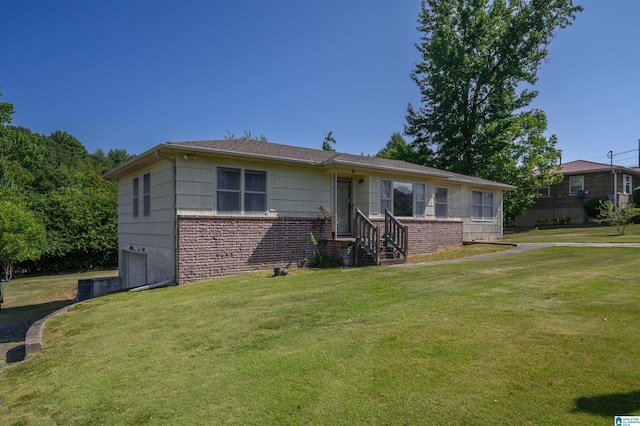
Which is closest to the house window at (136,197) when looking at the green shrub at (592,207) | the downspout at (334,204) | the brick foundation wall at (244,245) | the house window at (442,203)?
the brick foundation wall at (244,245)

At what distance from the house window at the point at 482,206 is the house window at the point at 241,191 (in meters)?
11.7

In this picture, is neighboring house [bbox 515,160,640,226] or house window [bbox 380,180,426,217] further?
neighboring house [bbox 515,160,640,226]

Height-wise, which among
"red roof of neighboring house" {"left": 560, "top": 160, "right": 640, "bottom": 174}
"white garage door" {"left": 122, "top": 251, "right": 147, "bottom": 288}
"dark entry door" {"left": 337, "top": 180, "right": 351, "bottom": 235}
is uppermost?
"red roof of neighboring house" {"left": 560, "top": 160, "right": 640, "bottom": 174}

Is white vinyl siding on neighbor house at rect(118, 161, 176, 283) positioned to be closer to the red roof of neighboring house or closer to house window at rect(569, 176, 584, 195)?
the red roof of neighboring house

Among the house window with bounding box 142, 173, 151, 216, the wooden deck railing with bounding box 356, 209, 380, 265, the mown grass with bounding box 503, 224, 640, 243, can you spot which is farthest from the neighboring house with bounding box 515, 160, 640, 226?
the house window with bounding box 142, 173, 151, 216

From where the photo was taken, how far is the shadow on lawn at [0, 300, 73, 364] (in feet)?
19.7

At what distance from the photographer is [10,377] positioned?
478 cm

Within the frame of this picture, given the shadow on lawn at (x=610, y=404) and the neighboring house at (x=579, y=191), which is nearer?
the shadow on lawn at (x=610, y=404)

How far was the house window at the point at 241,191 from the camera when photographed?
11375 mm

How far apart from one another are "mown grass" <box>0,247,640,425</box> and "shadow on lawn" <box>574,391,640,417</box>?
0.5 inches

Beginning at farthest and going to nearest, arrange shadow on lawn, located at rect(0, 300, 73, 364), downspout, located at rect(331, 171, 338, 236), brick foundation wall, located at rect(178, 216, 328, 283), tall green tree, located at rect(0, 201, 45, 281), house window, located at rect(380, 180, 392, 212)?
tall green tree, located at rect(0, 201, 45, 281) < house window, located at rect(380, 180, 392, 212) < downspout, located at rect(331, 171, 338, 236) < brick foundation wall, located at rect(178, 216, 328, 283) < shadow on lawn, located at rect(0, 300, 73, 364)

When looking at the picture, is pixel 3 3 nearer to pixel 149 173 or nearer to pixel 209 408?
pixel 149 173

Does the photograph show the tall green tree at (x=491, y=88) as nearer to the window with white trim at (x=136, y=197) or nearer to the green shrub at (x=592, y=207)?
the green shrub at (x=592, y=207)

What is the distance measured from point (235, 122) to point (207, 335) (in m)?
43.5
